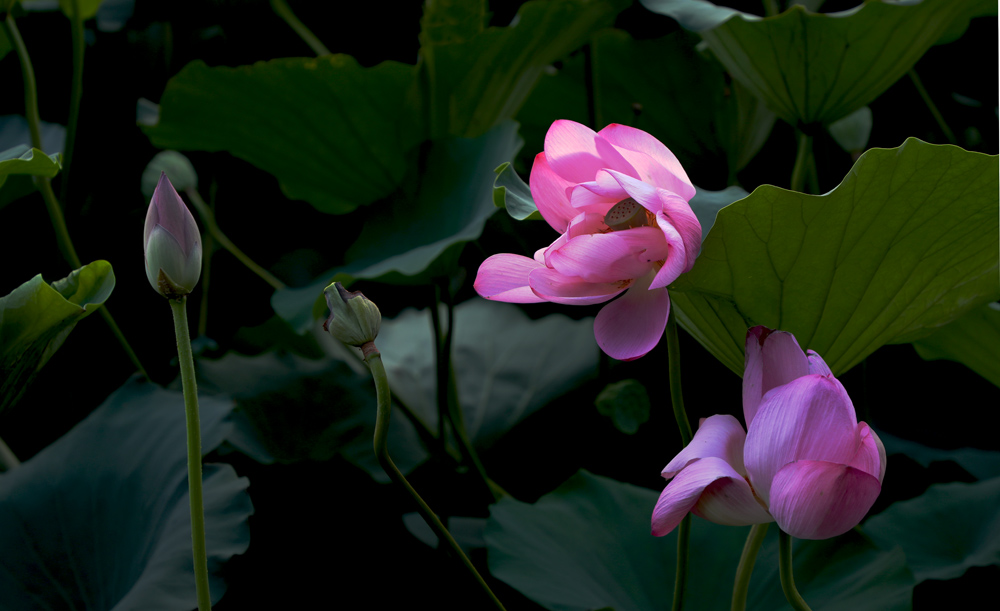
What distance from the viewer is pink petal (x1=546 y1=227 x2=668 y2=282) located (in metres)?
0.29

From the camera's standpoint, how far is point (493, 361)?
94cm

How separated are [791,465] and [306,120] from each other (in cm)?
67

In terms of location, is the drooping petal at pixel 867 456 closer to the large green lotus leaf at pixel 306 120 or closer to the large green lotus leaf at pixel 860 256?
the large green lotus leaf at pixel 860 256

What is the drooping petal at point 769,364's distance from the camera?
0.28 meters

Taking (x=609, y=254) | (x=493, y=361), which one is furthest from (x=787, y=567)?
(x=493, y=361)

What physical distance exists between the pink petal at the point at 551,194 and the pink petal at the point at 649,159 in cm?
3

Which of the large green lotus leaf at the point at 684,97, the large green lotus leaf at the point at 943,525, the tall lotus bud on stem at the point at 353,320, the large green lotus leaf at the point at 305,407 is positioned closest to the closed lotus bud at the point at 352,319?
the tall lotus bud on stem at the point at 353,320

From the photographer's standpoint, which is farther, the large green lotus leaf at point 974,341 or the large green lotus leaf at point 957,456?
the large green lotus leaf at point 957,456

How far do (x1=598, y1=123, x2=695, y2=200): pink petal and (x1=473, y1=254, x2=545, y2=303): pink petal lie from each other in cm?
7

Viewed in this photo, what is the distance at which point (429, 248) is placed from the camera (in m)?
0.63

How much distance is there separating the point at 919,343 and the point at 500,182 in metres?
0.40

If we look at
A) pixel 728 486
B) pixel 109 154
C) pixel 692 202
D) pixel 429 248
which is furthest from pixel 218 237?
pixel 728 486

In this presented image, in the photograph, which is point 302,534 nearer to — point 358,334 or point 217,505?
point 217,505

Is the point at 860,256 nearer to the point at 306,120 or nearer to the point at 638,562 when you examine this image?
the point at 638,562
